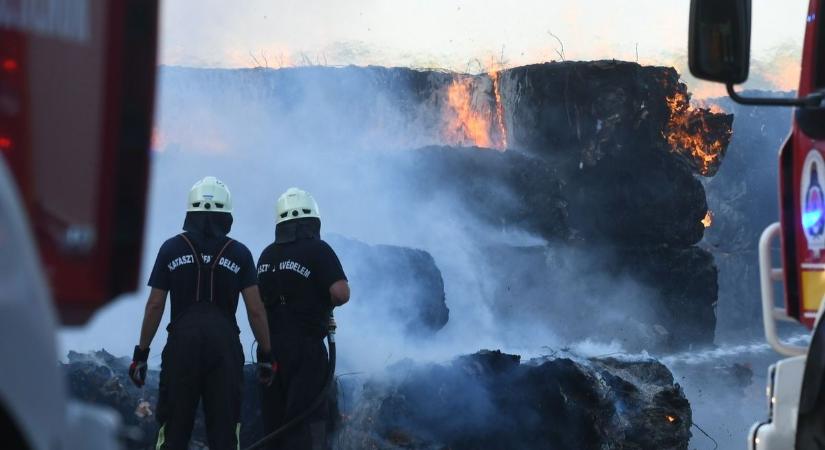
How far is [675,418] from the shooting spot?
34.6 feet

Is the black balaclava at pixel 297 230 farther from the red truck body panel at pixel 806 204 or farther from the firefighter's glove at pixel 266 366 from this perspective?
the red truck body panel at pixel 806 204

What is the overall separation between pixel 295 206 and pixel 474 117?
13178 mm

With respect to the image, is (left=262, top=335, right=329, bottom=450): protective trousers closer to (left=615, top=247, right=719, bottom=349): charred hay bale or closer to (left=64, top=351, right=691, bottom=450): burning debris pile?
(left=64, top=351, right=691, bottom=450): burning debris pile

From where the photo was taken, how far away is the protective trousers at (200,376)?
21.6 ft

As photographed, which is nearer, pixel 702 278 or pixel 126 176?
pixel 126 176

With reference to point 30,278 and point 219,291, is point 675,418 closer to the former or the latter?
point 219,291

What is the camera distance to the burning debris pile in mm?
9531

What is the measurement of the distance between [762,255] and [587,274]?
1592 centimetres

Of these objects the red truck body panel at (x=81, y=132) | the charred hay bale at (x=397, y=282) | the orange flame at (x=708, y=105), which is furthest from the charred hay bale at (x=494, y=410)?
the orange flame at (x=708, y=105)

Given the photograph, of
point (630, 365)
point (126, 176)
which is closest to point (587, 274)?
point (630, 365)

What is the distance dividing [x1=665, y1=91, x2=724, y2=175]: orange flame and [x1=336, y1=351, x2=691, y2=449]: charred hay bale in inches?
410

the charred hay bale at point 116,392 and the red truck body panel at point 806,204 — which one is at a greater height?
the red truck body panel at point 806,204

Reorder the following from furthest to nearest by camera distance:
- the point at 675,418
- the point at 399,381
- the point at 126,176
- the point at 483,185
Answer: the point at 483,185 → the point at 675,418 → the point at 399,381 → the point at 126,176

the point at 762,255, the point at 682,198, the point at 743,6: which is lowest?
the point at 682,198
